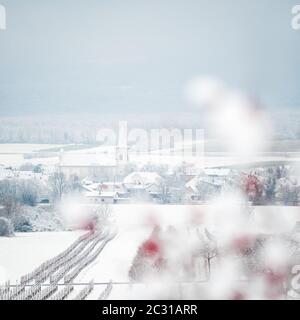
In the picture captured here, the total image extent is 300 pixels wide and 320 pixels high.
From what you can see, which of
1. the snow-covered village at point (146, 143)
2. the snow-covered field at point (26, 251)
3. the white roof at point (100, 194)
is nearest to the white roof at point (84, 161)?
the snow-covered village at point (146, 143)

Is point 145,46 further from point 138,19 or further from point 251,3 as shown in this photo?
point 251,3

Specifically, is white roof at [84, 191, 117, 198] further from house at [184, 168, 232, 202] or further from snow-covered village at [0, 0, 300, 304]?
house at [184, 168, 232, 202]

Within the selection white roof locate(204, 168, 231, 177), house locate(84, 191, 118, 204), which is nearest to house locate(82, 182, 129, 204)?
house locate(84, 191, 118, 204)

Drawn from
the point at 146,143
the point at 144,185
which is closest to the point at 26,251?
the point at 144,185

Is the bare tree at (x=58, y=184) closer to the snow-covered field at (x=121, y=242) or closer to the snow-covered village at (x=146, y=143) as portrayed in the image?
the snow-covered village at (x=146, y=143)

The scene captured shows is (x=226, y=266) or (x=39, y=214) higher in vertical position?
(x=39, y=214)

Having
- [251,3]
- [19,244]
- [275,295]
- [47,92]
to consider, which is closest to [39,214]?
[19,244]

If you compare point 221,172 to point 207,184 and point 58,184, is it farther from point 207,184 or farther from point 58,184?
point 58,184
